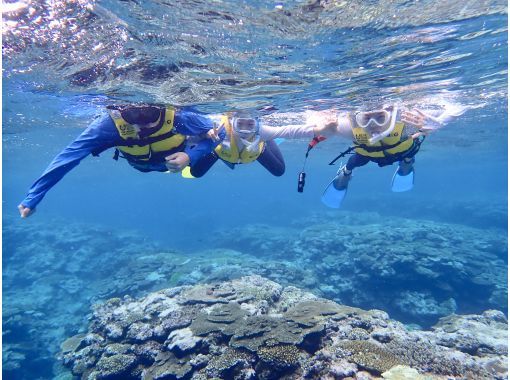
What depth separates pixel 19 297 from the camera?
2095 cm

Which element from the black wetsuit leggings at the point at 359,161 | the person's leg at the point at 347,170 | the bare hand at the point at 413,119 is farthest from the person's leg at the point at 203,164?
the bare hand at the point at 413,119

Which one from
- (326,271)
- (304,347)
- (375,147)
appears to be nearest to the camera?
(304,347)

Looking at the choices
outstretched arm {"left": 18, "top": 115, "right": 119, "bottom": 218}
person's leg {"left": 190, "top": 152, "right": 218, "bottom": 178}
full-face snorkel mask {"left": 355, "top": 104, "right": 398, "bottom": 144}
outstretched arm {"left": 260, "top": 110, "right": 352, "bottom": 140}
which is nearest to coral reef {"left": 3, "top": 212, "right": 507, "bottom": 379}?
person's leg {"left": 190, "top": 152, "right": 218, "bottom": 178}

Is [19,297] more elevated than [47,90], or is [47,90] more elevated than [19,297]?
[47,90]

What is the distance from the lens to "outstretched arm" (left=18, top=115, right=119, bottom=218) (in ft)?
17.1

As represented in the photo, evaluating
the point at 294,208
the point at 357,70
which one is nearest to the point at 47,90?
the point at 357,70

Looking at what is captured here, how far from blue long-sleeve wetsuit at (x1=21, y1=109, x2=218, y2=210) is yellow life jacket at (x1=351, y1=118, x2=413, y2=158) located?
3853 millimetres

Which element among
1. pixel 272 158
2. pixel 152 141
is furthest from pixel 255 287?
pixel 152 141

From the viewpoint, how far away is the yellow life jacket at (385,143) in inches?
343

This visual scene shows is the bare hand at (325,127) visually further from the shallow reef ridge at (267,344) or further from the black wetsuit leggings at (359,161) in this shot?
the shallow reef ridge at (267,344)

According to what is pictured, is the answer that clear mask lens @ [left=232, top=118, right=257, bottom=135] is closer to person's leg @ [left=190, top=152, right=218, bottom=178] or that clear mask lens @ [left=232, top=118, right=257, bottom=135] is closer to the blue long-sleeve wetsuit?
the blue long-sleeve wetsuit

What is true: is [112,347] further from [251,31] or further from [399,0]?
[399,0]

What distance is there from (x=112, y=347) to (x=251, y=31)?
327 inches

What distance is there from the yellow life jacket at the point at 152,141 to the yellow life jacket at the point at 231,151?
1.37 metres
